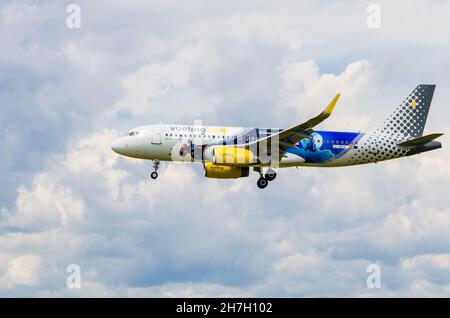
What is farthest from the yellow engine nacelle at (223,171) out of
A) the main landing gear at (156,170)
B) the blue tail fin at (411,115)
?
the blue tail fin at (411,115)

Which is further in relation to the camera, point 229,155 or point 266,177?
point 266,177

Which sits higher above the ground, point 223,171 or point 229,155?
point 229,155

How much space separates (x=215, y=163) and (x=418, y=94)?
1989 cm

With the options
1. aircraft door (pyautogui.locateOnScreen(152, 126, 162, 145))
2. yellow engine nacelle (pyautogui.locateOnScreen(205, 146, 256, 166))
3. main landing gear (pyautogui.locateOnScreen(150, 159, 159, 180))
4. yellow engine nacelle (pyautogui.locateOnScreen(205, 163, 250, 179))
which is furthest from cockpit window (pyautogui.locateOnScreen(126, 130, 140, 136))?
yellow engine nacelle (pyautogui.locateOnScreen(205, 163, 250, 179))

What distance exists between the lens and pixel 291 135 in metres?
65.7

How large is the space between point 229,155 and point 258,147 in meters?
2.35

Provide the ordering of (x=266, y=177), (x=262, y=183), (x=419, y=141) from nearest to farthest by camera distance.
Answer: (x=262, y=183)
(x=266, y=177)
(x=419, y=141)

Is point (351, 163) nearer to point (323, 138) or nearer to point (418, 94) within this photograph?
point (323, 138)

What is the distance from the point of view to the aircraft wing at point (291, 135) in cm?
6316

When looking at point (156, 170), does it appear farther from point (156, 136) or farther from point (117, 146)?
point (117, 146)

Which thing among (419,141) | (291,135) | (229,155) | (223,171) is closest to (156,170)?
(223,171)

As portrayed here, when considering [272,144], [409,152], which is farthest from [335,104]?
[409,152]

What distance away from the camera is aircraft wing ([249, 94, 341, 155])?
63156 mm

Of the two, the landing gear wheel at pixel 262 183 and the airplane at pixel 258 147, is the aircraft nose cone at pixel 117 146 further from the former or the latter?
the landing gear wheel at pixel 262 183
